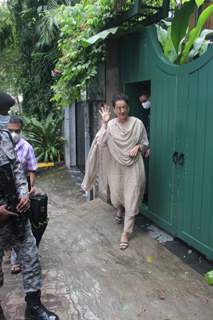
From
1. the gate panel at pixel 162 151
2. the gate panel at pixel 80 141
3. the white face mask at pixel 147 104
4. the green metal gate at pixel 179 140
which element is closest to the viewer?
the green metal gate at pixel 179 140

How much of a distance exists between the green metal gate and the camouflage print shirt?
5.87 ft

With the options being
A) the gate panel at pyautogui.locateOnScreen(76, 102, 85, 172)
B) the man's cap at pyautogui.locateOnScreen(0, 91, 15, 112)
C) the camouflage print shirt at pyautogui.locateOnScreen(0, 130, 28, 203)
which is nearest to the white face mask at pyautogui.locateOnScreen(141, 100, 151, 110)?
the man's cap at pyautogui.locateOnScreen(0, 91, 15, 112)

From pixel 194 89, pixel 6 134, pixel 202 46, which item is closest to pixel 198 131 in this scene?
pixel 194 89

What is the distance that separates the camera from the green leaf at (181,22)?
3.46 m

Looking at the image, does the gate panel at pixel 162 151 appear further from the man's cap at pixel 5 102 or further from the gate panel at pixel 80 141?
the gate panel at pixel 80 141

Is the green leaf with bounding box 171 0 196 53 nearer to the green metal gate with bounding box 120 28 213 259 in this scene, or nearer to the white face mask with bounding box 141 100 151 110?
the green metal gate with bounding box 120 28 213 259

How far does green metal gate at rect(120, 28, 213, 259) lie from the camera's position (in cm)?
334

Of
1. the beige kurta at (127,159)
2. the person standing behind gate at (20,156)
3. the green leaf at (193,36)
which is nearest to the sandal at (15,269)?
the person standing behind gate at (20,156)

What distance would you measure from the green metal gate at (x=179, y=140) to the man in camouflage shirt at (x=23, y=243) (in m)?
1.73

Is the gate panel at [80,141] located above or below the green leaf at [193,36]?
below

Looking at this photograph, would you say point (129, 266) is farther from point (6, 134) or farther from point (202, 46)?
point (202, 46)

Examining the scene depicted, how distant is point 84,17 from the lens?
16.1 feet

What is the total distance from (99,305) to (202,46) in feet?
9.23

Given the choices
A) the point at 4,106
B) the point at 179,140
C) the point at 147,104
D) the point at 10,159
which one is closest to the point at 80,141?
the point at 147,104
